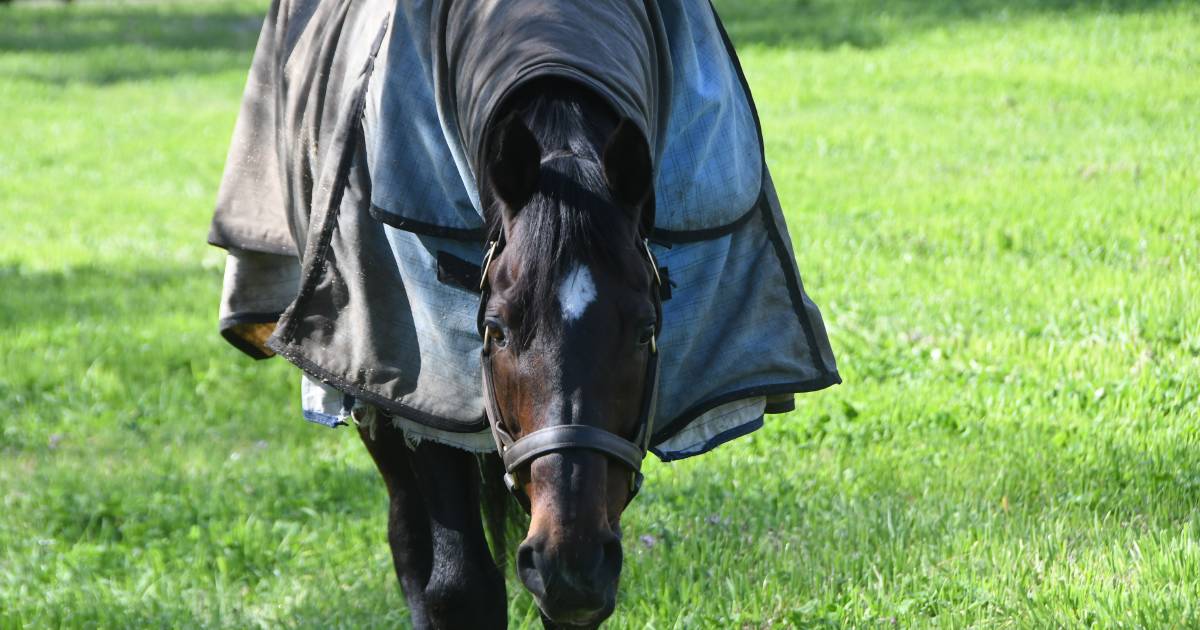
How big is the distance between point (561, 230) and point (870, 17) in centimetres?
1451

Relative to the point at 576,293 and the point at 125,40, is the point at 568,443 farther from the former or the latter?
the point at 125,40

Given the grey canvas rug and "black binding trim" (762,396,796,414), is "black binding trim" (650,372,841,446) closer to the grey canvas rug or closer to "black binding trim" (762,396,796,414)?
the grey canvas rug

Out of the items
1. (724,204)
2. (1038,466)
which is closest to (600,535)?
(724,204)

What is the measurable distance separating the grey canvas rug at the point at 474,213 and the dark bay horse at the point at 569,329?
0.21 meters

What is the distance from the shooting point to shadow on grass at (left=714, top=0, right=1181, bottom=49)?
14.7 meters

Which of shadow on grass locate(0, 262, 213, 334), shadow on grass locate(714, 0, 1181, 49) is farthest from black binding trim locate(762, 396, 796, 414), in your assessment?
shadow on grass locate(714, 0, 1181, 49)

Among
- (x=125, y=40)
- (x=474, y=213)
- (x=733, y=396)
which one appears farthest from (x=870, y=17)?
(x=474, y=213)


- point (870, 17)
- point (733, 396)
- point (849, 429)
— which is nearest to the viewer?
point (733, 396)

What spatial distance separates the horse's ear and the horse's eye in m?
0.21

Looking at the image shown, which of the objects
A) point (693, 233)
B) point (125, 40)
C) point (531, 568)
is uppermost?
point (693, 233)

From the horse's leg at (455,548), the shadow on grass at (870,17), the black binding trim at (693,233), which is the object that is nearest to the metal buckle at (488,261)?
the black binding trim at (693,233)

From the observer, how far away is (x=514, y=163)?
2.39 metres

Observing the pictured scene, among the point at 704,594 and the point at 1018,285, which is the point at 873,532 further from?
the point at 1018,285

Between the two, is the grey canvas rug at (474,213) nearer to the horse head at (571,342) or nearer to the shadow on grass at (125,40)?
the horse head at (571,342)
